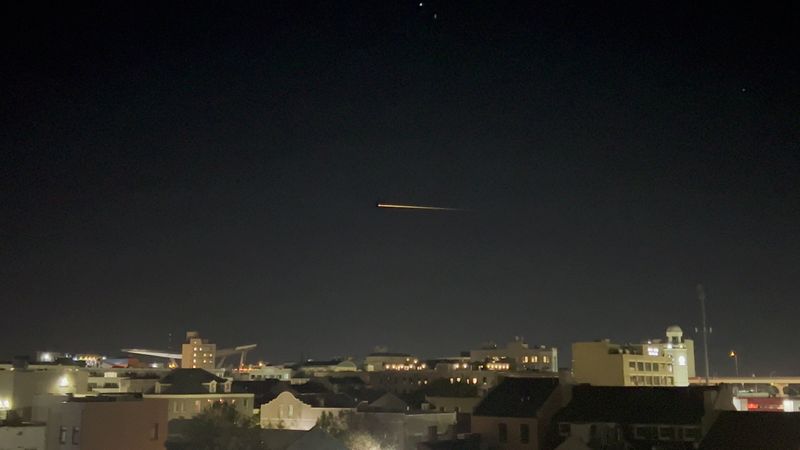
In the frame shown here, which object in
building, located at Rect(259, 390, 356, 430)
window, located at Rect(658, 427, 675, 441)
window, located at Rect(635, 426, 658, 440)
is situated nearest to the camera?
window, located at Rect(658, 427, 675, 441)

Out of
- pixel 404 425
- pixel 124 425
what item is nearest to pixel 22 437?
pixel 124 425

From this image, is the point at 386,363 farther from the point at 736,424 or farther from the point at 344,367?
the point at 736,424

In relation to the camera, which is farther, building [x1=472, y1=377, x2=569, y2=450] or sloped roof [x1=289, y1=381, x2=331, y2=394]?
sloped roof [x1=289, y1=381, x2=331, y2=394]

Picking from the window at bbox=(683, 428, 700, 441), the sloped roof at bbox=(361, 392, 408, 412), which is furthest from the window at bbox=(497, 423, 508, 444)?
the window at bbox=(683, 428, 700, 441)

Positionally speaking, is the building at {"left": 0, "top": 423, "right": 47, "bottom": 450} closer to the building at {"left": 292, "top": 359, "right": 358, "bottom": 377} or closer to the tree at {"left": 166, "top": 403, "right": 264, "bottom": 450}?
the tree at {"left": 166, "top": 403, "right": 264, "bottom": 450}

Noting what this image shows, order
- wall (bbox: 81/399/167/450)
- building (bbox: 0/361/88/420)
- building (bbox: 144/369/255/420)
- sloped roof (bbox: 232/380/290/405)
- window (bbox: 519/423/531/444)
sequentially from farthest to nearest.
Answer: sloped roof (bbox: 232/380/290/405)
building (bbox: 144/369/255/420)
window (bbox: 519/423/531/444)
building (bbox: 0/361/88/420)
wall (bbox: 81/399/167/450)

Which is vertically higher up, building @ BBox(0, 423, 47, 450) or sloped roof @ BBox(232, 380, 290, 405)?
sloped roof @ BBox(232, 380, 290, 405)

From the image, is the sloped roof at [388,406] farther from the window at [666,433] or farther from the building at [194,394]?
the window at [666,433]

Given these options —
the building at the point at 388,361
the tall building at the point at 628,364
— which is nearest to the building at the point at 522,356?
the building at the point at 388,361
